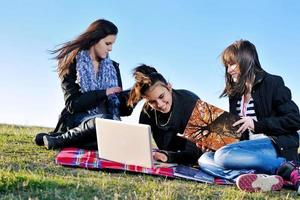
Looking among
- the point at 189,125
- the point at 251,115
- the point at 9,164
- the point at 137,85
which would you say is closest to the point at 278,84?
the point at 251,115

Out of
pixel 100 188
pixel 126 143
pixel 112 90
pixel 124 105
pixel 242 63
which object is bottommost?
pixel 100 188

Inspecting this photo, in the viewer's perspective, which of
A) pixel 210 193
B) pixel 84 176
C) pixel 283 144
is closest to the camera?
pixel 210 193

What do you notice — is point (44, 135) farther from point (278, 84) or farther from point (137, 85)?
point (278, 84)

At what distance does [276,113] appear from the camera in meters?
6.96

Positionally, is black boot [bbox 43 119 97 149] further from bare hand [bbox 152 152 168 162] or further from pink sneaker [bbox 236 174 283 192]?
pink sneaker [bbox 236 174 283 192]

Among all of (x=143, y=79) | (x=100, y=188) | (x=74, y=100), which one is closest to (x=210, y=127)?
(x=143, y=79)

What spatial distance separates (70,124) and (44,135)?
436 mm

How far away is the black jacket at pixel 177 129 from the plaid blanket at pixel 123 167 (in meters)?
0.29

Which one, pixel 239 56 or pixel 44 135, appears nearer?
pixel 239 56

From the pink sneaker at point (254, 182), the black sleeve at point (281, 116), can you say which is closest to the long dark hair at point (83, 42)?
the black sleeve at point (281, 116)

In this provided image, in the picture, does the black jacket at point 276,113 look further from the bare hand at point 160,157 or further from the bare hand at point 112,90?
the bare hand at point 112,90

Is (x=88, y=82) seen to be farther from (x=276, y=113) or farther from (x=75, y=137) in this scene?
(x=276, y=113)

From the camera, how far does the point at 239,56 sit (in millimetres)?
6805

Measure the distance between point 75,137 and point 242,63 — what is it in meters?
2.81
